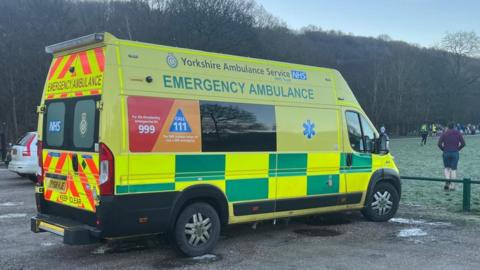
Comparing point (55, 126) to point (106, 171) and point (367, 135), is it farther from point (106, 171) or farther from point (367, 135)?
point (367, 135)

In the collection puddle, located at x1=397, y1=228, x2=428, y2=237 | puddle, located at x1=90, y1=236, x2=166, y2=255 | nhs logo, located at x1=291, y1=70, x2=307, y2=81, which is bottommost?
puddle, located at x1=90, y1=236, x2=166, y2=255

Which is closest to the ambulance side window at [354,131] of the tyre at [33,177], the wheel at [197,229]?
the wheel at [197,229]

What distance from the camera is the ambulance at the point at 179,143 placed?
19.7 feet

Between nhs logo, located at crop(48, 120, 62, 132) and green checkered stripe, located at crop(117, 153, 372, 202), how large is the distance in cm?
153

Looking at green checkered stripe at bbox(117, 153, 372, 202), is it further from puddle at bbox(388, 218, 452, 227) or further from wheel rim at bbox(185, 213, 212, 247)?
puddle at bbox(388, 218, 452, 227)

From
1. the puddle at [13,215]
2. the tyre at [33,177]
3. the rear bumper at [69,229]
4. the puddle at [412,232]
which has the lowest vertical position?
the puddle at [412,232]

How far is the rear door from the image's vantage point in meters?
6.11

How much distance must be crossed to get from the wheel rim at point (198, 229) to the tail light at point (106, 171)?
1199mm

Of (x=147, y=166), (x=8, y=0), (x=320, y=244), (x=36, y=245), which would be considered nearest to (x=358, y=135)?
(x=320, y=244)

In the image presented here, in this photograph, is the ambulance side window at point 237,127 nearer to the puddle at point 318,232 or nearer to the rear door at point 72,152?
the rear door at point 72,152

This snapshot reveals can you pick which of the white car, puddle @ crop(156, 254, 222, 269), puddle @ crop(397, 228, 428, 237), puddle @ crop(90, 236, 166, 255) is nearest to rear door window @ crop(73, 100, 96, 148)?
puddle @ crop(90, 236, 166, 255)

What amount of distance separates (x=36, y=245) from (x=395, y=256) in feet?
16.2

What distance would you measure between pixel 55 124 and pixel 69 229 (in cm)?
161

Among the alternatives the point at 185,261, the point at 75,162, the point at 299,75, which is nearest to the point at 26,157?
the point at 75,162
